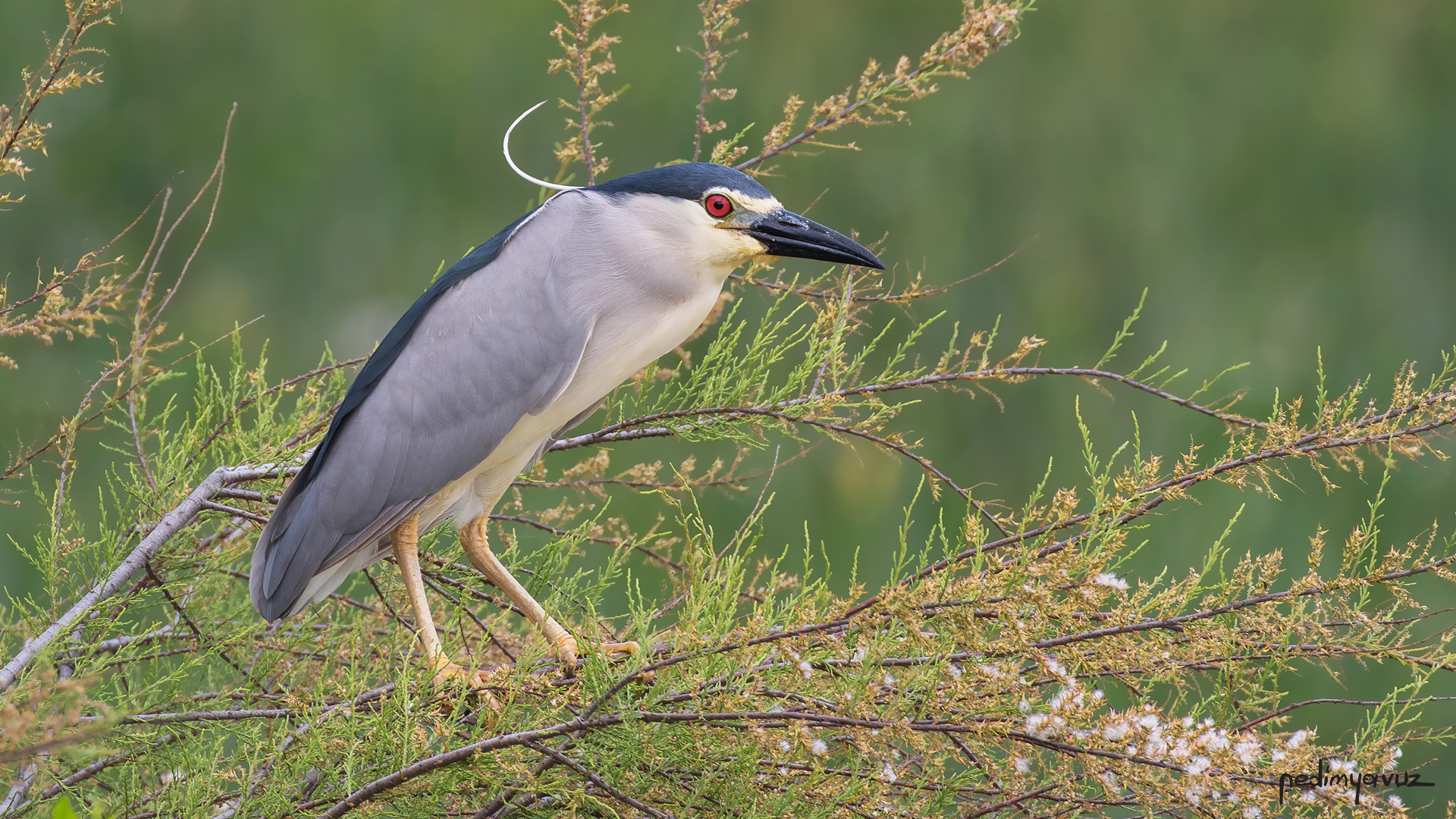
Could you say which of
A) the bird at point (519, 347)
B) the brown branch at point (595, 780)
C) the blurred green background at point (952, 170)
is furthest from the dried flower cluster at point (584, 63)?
the blurred green background at point (952, 170)

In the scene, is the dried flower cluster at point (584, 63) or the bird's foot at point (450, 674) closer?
the bird's foot at point (450, 674)

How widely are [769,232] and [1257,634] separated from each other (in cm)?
86

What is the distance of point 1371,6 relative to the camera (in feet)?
19.3

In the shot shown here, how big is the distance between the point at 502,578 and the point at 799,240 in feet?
2.26

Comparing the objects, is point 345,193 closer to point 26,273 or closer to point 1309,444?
point 26,273

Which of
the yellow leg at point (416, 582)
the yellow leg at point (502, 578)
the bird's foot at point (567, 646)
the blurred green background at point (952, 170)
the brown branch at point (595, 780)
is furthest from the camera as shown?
the blurred green background at point (952, 170)

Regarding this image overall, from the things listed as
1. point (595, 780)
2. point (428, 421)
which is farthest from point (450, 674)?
point (595, 780)

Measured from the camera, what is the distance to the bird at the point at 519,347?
169 cm

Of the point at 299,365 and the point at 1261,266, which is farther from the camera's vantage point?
the point at 1261,266

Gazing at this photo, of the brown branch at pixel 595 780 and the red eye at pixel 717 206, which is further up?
the red eye at pixel 717 206

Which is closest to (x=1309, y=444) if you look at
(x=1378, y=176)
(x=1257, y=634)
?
(x=1257, y=634)

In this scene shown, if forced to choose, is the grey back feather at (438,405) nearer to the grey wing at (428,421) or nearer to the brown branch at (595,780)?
the grey wing at (428,421)

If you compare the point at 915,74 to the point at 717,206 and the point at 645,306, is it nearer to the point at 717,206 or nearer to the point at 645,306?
the point at 717,206

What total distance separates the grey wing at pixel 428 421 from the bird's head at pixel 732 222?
0.20 m
